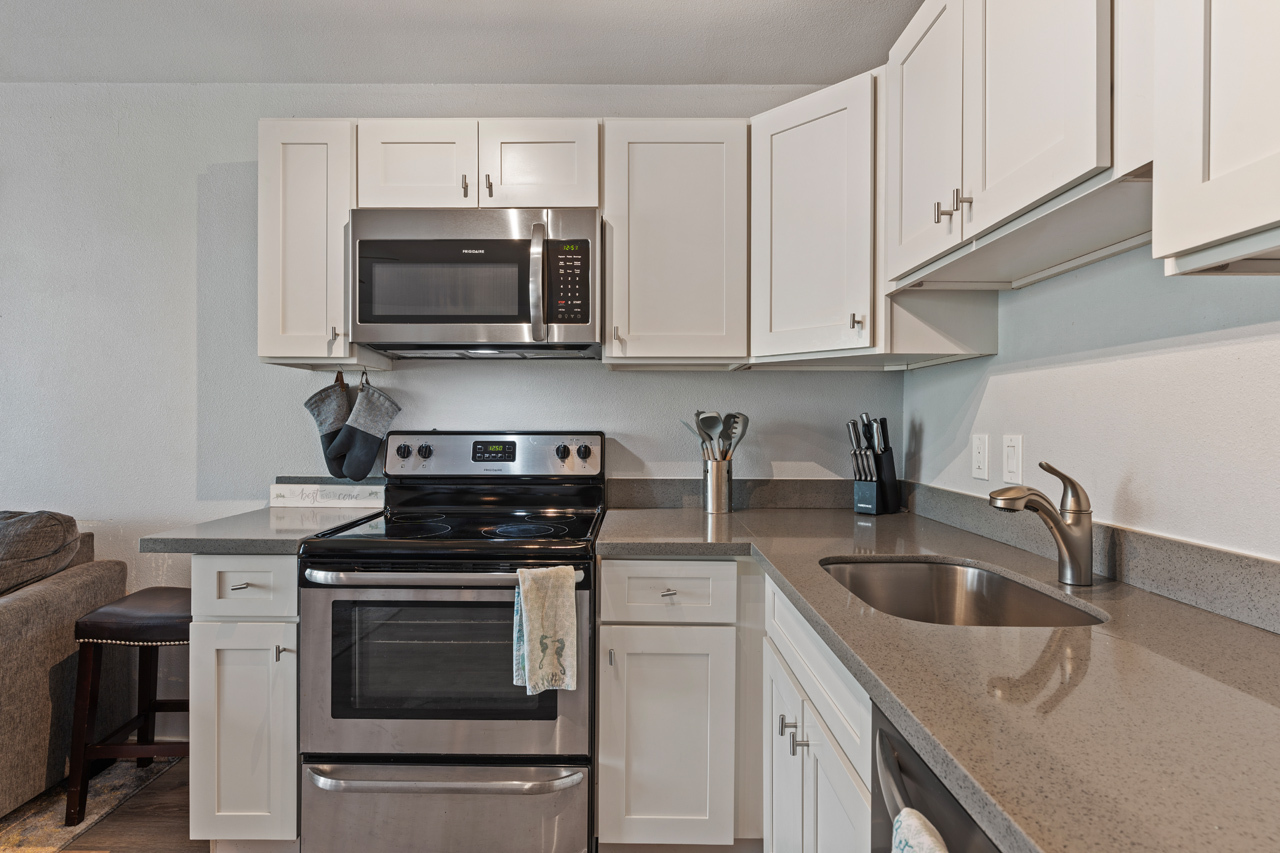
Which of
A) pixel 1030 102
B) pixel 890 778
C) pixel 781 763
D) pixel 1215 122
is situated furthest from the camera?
pixel 781 763

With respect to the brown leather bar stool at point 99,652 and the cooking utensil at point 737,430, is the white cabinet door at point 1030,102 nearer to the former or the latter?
the cooking utensil at point 737,430

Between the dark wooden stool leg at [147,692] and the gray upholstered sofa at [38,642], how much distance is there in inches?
7.1

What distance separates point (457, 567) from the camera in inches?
66.9

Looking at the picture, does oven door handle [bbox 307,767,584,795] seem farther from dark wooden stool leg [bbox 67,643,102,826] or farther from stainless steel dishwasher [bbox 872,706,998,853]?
stainless steel dishwasher [bbox 872,706,998,853]

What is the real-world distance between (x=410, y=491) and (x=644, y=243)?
1.13 m

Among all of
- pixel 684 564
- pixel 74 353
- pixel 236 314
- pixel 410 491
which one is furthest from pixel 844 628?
pixel 74 353

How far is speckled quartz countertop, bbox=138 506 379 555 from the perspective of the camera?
1.74 metres

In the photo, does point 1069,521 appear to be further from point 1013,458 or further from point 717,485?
point 717,485

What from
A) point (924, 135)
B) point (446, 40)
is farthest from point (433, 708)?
point (446, 40)

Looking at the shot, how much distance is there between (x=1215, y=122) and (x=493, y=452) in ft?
6.47

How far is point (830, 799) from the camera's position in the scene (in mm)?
1101

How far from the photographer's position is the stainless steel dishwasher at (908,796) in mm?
641

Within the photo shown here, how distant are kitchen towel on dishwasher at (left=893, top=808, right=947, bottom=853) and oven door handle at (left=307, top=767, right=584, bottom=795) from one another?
48.9 inches

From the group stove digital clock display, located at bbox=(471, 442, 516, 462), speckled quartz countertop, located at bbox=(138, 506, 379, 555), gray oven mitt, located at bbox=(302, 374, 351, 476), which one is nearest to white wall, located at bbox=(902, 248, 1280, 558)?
stove digital clock display, located at bbox=(471, 442, 516, 462)
